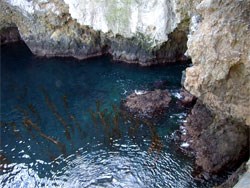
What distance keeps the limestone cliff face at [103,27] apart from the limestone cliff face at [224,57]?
1164cm

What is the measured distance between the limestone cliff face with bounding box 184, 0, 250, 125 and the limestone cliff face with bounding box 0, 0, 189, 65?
38.2 ft

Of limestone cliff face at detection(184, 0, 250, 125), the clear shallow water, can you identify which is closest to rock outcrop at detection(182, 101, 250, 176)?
Answer: the clear shallow water

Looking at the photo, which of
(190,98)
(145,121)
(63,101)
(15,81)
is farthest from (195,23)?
(15,81)

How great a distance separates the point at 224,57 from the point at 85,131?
37.2 feet

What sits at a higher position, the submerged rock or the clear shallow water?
the submerged rock

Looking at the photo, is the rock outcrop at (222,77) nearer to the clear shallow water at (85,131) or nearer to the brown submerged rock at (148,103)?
the clear shallow water at (85,131)

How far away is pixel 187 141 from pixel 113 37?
13.8 meters

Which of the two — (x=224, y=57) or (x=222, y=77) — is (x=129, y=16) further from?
(x=224, y=57)

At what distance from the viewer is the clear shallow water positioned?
20.1m

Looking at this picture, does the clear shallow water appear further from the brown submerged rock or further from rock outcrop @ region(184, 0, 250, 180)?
rock outcrop @ region(184, 0, 250, 180)

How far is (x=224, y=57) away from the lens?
51.5ft

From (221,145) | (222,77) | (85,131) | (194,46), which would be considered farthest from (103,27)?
(222,77)

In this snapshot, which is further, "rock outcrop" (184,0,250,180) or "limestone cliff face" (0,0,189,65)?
"limestone cliff face" (0,0,189,65)

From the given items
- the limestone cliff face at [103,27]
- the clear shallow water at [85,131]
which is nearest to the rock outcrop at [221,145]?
the clear shallow water at [85,131]
